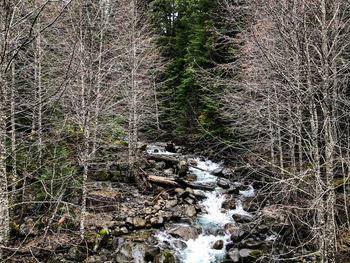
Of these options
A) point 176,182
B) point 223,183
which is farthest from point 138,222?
point 223,183

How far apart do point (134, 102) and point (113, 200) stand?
196 inches

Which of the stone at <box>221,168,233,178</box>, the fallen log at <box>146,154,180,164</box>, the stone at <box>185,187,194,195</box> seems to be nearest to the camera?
the stone at <box>185,187,194,195</box>

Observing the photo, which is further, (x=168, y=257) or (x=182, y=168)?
(x=182, y=168)

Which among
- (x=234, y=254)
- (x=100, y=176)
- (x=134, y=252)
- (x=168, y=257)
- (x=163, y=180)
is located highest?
(x=100, y=176)

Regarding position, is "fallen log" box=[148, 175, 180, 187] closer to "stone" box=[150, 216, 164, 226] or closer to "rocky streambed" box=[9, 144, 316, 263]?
"rocky streambed" box=[9, 144, 316, 263]

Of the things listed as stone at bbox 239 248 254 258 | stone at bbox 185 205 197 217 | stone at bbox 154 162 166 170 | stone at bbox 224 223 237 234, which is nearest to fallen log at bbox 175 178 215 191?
stone at bbox 185 205 197 217

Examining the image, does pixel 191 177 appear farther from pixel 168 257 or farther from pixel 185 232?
pixel 168 257

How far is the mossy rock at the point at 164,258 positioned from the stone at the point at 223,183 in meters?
5.49

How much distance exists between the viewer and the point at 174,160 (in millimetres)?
13516

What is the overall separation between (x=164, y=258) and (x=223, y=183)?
5.85 meters

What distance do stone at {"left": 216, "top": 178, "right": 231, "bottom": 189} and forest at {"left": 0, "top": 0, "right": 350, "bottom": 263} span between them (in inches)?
4.9

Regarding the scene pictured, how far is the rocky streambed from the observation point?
6141 mm

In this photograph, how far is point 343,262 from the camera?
496cm

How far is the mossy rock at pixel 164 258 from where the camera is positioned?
20.0 ft
